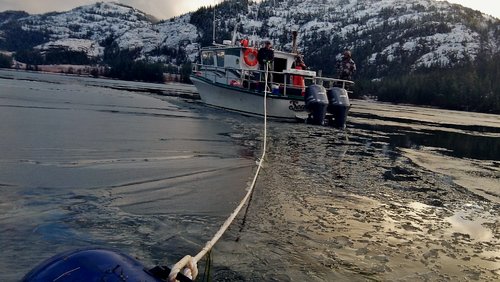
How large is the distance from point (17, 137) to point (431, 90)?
3336 inches

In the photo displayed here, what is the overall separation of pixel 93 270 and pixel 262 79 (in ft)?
70.2

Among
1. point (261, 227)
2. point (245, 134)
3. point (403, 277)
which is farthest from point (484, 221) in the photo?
point (245, 134)

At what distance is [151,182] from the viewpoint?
784 centimetres

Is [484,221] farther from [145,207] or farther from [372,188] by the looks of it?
[145,207]

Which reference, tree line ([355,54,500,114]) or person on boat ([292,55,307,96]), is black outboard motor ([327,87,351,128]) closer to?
person on boat ([292,55,307,96])

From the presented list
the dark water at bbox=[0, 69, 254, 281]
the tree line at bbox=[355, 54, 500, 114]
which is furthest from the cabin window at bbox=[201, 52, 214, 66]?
the tree line at bbox=[355, 54, 500, 114]

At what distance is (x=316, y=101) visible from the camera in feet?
67.3

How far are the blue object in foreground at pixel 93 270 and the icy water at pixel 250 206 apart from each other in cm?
178

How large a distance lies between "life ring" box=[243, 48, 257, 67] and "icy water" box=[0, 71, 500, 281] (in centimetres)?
1155

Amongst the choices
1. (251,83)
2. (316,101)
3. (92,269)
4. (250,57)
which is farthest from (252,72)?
(92,269)

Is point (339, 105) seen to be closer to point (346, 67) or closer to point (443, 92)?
point (346, 67)

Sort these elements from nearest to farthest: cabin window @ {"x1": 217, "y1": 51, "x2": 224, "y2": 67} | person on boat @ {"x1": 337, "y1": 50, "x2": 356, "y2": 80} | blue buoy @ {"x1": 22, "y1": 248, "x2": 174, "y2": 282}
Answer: blue buoy @ {"x1": 22, "y1": 248, "x2": 174, "y2": 282}
person on boat @ {"x1": 337, "y1": 50, "x2": 356, "y2": 80}
cabin window @ {"x1": 217, "y1": 51, "x2": 224, "y2": 67}

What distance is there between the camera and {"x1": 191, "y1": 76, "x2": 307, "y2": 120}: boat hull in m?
21.9

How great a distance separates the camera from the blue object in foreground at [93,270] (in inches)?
93.0
